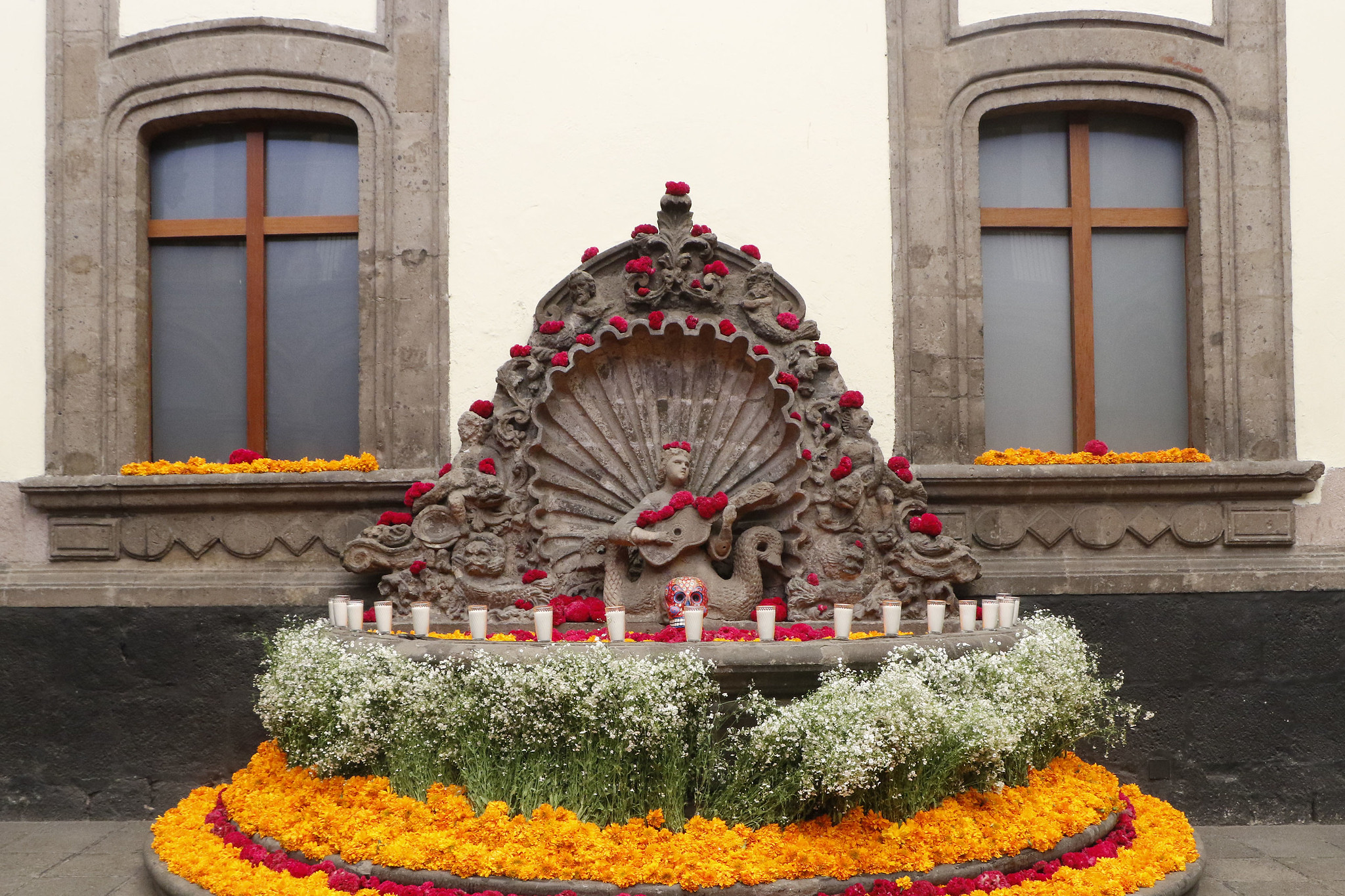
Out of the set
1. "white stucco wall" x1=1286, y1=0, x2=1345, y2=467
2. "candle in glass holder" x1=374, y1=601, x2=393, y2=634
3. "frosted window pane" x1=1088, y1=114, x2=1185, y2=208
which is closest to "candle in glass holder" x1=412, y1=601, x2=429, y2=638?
"candle in glass holder" x1=374, y1=601, x2=393, y2=634

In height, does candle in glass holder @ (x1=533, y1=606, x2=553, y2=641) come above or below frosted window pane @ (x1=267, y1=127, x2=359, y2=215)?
below

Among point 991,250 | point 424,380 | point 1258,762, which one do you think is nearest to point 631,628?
point 424,380

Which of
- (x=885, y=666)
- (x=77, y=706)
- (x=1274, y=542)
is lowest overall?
(x=77, y=706)

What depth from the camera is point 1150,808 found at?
555 centimetres

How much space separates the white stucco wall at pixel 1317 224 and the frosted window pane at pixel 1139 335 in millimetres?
635

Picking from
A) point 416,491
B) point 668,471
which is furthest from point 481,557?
point 668,471

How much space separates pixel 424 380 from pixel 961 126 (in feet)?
11.4

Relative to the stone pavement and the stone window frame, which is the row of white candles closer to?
the stone window frame

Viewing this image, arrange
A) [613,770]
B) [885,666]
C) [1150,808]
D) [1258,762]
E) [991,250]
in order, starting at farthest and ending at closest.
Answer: [991,250], [1258,762], [1150,808], [885,666], [613,770]

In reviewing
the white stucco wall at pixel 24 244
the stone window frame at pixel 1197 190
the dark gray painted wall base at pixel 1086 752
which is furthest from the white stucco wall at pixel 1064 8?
the white stucco wall at pixel 24 244

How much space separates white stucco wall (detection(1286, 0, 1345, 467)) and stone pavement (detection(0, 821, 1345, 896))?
2.16 meters

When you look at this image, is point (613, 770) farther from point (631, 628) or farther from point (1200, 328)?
point (1200, 328)

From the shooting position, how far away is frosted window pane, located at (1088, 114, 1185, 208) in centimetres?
674

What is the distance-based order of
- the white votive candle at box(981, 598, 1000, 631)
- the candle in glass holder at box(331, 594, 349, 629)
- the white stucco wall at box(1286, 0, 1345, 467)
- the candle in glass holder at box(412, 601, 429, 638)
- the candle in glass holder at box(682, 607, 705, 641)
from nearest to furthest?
the candle in glass holder at box(682, 607, 705, 641) < the candle in glass holder at box(412, 601, 429, 638) < the white votive candle at box(981, 598, 1000, 631) < the candle in glass holder at box(331, 594, 349, 629) < the white stucco wall at box(1286, 0, 1345, 467)
